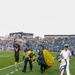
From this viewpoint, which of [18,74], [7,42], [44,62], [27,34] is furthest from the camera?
[27,34]

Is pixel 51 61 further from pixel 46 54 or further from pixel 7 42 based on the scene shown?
pixel 7 42


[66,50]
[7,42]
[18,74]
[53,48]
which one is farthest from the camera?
[7,42]

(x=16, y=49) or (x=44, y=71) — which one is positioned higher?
(x=16, y=49)

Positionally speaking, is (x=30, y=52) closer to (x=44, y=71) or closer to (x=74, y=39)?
(x=44, y=71)

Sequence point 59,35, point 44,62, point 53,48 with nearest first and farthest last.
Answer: point 44,62
point 53,48
point 59,35

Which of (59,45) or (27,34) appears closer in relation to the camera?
(59,45)

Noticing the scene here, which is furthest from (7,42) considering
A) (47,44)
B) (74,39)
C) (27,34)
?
(27,34)

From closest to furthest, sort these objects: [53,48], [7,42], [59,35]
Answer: [53,48] < [7,42] < [59,35]

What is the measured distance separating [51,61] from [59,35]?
9853cm

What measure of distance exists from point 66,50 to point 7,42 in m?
79.2

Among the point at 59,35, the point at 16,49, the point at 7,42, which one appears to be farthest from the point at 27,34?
the point at 16,49

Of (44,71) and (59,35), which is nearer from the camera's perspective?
(44,71)

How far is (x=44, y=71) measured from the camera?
64.2ft

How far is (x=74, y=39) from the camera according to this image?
273 ft
